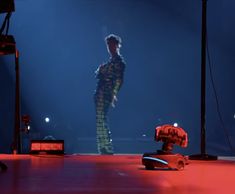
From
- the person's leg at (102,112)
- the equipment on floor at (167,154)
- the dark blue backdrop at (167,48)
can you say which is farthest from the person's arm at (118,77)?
the equipment on floor at (167,154)

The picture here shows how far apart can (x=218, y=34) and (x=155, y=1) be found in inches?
269

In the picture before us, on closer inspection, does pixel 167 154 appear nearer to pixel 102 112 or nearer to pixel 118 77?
pixel 102 112

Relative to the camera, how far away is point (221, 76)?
139ft

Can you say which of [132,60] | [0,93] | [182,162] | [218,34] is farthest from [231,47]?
[182,162]

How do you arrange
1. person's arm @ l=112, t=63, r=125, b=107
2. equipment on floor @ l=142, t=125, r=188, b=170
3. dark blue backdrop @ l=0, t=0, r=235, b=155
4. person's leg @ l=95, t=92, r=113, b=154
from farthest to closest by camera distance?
dark blue backdrop @ l=0, t=0, r=235, b=155 < person's arm @ l=112, t=63, r=125, b=107 < person's leg @ l=95, t=92, r=113, b=154 < equipment on floor @ l=142, t=125, r=188, b=170

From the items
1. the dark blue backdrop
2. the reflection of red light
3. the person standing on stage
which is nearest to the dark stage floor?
the reflection of red light

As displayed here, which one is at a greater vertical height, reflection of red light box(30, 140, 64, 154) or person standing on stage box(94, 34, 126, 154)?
person standing on stage box(94, 34, 126, 154)

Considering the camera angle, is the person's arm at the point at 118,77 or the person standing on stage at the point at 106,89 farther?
the person's arm at the point at 118,77

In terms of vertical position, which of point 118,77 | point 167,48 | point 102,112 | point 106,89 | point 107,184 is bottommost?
point 107,184

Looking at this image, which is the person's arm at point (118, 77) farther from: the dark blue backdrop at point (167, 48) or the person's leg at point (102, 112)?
the dark blue backdrop at point (167, 48)

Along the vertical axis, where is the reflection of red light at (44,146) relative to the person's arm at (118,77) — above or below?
below

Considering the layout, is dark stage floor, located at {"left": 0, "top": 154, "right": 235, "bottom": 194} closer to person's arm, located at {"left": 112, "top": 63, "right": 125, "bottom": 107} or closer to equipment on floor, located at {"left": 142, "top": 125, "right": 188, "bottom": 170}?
equipment on floor, located at {"left": 142, "top": 125, "right": 188, "bottom": 170}

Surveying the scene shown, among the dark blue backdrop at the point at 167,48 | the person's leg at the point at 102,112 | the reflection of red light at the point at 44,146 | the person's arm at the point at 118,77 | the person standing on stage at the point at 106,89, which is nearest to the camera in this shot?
the reflection of red light at the point at 44,146

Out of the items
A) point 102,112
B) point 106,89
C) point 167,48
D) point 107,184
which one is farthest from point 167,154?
point 167,48
